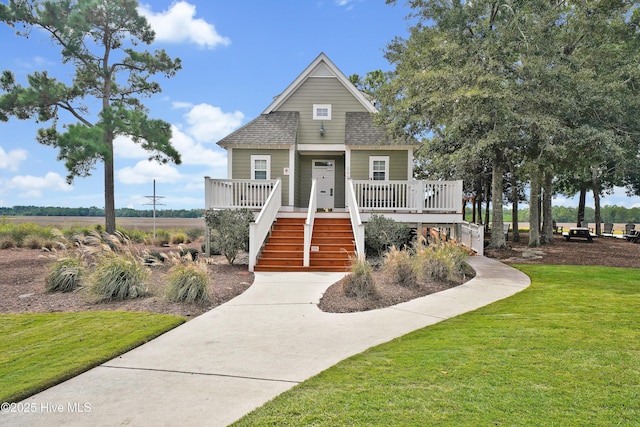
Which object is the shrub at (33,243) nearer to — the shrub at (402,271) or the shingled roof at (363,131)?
the shingled roof at (363,131)

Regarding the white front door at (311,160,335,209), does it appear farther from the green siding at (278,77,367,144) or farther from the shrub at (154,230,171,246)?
the shrub at (154,230,171,246)

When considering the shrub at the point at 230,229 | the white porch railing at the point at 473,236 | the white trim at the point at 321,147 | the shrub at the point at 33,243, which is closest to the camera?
the shrub at the point at 230,229

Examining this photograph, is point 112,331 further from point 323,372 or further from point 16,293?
point 16,293

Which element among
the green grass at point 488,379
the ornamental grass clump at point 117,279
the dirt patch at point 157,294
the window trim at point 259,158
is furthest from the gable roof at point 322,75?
the green grass at point 488,379

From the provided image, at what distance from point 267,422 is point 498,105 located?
12.4 m

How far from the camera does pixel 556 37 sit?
14117 millimetres

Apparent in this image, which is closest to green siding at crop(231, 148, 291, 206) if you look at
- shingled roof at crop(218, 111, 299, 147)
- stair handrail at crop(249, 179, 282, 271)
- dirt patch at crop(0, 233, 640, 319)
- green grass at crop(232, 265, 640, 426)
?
shingled roof at crop(218, 111, 299, 147)

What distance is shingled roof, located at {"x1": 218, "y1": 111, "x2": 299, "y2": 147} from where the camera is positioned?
15211 mm

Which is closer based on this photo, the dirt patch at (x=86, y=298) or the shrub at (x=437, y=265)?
the dirt patch at (x=86, y=298)

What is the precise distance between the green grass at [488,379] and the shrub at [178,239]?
647 inches

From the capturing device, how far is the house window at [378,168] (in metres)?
15.7

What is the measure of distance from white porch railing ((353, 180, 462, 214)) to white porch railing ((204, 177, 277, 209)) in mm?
3675

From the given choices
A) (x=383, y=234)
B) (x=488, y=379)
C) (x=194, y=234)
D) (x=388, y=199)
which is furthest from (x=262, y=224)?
(x=194, y=234)

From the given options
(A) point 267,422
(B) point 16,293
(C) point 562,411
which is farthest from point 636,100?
(B) point 16,293
